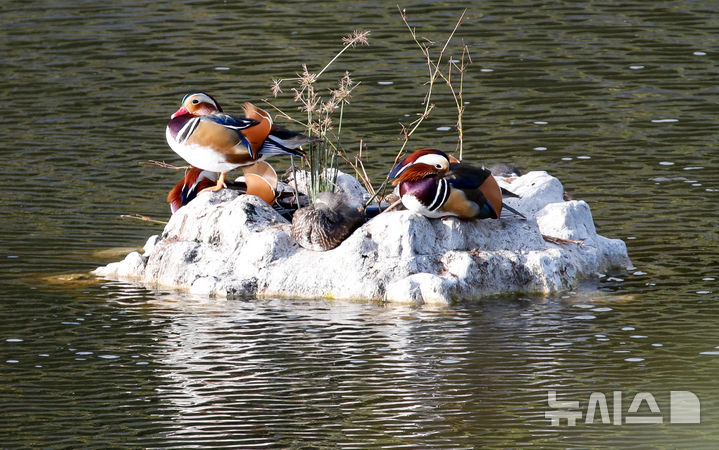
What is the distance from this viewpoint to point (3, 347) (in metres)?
9.70

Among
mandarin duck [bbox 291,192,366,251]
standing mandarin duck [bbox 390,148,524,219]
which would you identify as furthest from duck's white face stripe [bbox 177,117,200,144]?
standing mandarin duck [bbox 390,148,524,219]

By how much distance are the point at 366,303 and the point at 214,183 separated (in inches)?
89.3

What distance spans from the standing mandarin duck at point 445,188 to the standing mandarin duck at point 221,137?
3.58 feet

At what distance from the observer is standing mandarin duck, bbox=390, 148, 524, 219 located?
10578 millimetres

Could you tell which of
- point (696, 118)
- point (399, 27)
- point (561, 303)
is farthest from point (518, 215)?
point (399, 27)

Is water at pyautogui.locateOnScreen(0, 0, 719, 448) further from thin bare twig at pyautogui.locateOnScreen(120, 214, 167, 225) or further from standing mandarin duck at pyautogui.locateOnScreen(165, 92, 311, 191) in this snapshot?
standing mandarin duck at pyautogui.locateOnScreen(165, 92, 311, 191)

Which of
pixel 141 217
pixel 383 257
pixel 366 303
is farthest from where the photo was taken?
pixel 141 217

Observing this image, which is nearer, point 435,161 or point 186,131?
point 435,161

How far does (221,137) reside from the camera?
36.7 feet

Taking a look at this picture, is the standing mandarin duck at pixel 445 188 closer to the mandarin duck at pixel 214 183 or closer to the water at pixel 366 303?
the water at pixel 366 303

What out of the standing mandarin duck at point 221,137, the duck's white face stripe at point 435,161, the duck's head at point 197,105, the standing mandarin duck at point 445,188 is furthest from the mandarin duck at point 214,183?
the duck's white face stripe at point 435,161

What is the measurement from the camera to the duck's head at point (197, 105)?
37.3 feet

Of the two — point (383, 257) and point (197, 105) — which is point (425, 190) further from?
point (197, 105)

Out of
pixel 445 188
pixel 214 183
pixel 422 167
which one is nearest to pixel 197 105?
pixel 214 183
